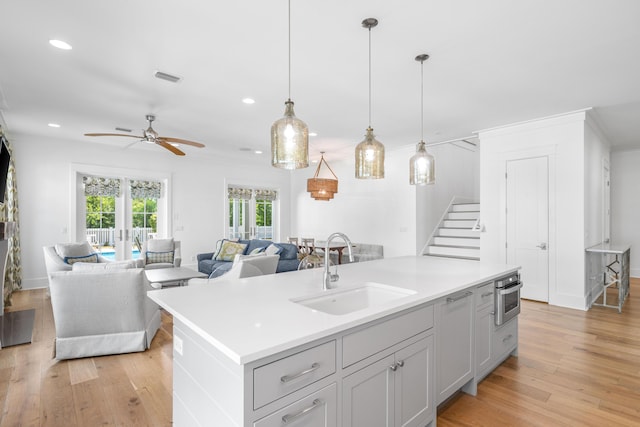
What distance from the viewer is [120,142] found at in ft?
20.6

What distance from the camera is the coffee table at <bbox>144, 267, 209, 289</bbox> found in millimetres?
4309

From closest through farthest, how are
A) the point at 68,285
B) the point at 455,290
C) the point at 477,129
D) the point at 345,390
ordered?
1. the point at 345,390
2. the point at 455,290
3. the point at 68,285
4. the point at 477,129

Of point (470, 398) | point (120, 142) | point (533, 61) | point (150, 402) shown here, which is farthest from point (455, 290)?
point (120, 142)

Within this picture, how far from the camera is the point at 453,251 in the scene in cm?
654

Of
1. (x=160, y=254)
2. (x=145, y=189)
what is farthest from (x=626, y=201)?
(x=145, y=189)

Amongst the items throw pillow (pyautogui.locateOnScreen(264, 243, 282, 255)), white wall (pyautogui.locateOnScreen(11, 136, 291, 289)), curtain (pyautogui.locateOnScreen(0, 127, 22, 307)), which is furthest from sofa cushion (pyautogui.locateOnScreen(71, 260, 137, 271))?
white wall (pyautogui.locateOnScreen(11, 136, 291, 289))

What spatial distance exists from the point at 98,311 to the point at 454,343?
301cm

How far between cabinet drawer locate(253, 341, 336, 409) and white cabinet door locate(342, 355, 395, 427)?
0.16m

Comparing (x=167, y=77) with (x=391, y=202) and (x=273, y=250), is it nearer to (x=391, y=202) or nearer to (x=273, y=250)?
(x=273, y=250)

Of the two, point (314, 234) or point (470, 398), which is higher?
point (314, 234)

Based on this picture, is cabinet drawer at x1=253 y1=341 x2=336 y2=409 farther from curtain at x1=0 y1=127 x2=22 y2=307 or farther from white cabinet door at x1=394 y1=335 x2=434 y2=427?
curtain at x1=0 y1=127 x2=22 y2=307

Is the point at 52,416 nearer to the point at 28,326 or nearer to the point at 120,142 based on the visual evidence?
the point at 28,326

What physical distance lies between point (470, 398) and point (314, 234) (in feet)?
22.1

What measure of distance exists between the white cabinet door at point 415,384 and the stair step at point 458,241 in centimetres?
512
